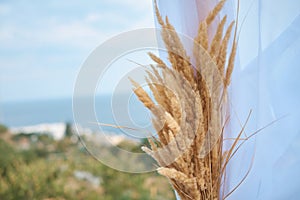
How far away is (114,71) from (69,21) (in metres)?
6.22

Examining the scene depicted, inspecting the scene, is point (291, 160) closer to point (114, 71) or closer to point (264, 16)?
point (264, 16)

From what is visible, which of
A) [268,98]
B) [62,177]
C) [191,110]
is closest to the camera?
[191,110]

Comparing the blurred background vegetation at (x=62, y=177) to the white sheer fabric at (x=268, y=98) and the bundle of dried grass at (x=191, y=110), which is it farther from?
the bundle of dried grass at (x=191, y=110)

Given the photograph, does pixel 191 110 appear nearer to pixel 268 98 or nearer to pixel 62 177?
pixel 268 98

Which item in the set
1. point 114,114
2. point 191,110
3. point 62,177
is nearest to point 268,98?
point 191,110

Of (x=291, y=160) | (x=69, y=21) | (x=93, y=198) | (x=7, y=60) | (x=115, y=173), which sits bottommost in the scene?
(x=93, y=198)

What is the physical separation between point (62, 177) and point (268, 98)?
190cm

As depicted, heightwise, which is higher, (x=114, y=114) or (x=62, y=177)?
(x=114, y=114)

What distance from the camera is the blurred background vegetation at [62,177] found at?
248 cm

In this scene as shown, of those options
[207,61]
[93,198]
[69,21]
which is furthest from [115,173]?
[69,21]

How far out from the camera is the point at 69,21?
271 inches

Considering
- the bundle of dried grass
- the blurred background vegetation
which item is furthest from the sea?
the blurred background vegetation

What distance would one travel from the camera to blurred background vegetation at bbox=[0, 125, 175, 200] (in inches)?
97.5

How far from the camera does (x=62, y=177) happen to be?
2592mm
